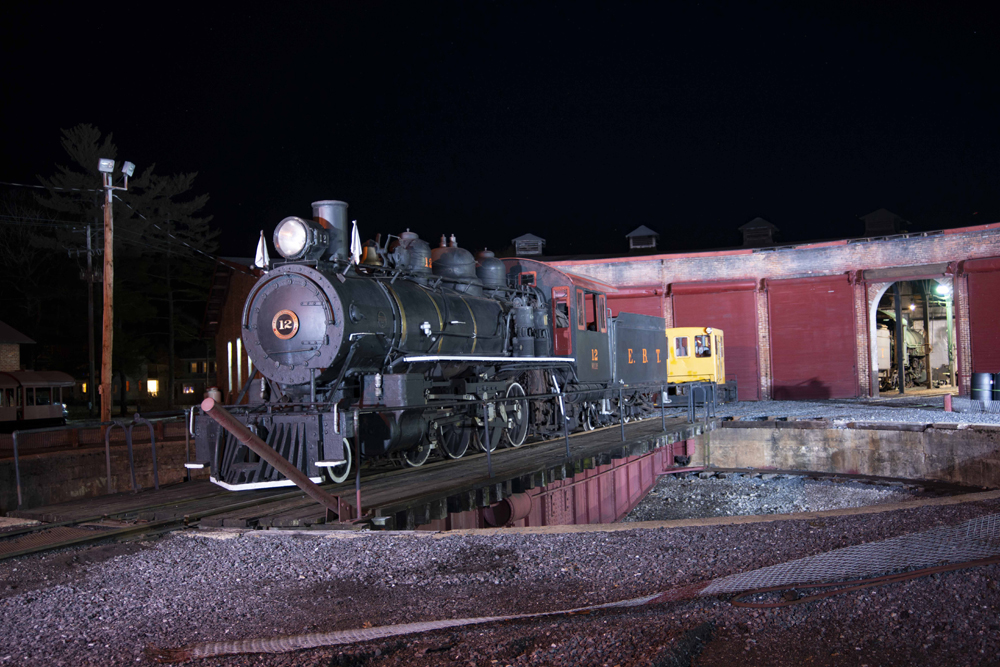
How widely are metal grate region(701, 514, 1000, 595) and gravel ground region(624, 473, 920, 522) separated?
439 inches

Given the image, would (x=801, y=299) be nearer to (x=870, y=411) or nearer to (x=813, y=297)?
(x=813, y=297)

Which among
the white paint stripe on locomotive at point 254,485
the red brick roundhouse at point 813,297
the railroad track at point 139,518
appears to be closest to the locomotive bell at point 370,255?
the railroad track at point 139,518

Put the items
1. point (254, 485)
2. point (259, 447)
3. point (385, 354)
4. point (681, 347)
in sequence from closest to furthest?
point (259, 447) → point (254, 485) → point (385, 354) → point (681, 347)

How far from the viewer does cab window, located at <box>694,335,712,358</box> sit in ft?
83.2

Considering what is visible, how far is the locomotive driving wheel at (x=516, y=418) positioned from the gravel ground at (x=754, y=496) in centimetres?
465

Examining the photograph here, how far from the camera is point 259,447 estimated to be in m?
5.80

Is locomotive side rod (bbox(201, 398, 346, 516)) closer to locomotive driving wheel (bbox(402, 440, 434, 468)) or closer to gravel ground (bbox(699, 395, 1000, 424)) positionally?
locomotive driving wheel (bbox(402, 440, 434, 468))

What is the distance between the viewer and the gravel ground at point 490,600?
3605mm

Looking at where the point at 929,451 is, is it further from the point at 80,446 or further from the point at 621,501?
the point at 80,446

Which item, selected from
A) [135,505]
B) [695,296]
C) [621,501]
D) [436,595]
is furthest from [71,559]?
[695,296]

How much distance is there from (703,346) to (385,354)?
58.3ft

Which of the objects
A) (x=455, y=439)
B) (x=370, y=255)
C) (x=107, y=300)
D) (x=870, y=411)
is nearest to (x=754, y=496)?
(x=870, y=411)

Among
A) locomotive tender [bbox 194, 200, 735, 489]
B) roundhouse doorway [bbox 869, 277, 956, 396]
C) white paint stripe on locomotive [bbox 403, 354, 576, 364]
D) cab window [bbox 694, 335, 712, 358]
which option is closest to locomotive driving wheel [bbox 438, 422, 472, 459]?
locomotive tender [bbox 194, 200, 735, 489]

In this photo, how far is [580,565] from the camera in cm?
539
